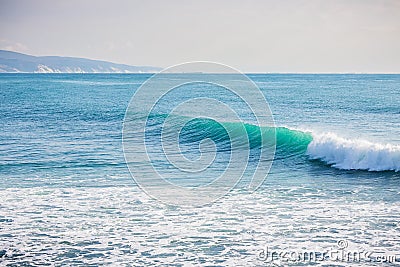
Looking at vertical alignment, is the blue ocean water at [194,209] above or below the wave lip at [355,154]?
below

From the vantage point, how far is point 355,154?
17.6 meters

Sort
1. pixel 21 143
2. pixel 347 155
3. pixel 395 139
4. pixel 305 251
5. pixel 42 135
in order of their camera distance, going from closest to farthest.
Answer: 1. pixel 305 251
2. pixel 347 155
3. pixel 395 139
4. pixel 21 143
5. pixel 42 135

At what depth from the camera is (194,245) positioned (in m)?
9.03

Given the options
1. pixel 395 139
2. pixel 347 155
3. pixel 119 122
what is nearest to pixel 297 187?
pixel 347 155

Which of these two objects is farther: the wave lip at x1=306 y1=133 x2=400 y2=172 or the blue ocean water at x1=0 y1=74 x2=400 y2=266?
the wave lip at x1=306 y1=133 x2=400 y2=172

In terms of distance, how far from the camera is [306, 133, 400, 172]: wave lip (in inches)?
652

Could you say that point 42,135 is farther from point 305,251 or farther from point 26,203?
point 305,251

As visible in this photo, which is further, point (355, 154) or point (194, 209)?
point (355, 154)

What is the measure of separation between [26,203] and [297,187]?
6768 millimetres

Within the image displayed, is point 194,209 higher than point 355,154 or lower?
lower

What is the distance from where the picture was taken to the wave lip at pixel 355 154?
16562 mm

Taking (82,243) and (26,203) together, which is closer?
(82,243)

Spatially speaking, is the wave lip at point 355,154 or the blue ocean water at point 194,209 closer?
the blue ocean water at point 194,209

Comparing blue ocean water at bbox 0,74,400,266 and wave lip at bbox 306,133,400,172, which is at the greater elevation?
wave lip at bbox 306,133,400,172
